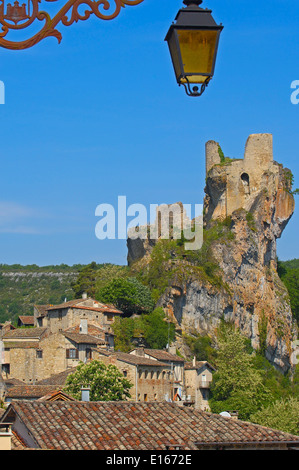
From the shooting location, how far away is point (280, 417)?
6303 centimetres

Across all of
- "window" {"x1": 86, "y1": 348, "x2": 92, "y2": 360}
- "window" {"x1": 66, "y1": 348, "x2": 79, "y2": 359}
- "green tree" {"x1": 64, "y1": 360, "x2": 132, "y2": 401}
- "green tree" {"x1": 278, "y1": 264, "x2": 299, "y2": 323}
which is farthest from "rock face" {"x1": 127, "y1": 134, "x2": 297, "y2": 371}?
"green tree" {"x1": 64, "y1": 360, "x2": 132, "y2": 401}

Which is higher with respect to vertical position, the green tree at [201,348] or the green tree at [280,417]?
the green tree at [201,348]

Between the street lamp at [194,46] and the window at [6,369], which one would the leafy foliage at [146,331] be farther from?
the street lamp at [194,46]

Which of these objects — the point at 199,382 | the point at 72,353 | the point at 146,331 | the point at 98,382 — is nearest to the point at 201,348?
the point at 146,331

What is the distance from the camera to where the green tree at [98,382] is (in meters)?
53.4

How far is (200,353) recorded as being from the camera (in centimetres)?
8119

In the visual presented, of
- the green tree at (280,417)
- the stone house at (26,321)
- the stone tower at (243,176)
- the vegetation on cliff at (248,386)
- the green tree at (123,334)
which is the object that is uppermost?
the stone tower at (243,176)

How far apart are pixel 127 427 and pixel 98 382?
3159cm

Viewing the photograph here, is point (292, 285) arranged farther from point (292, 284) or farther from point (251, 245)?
point (251, 245)

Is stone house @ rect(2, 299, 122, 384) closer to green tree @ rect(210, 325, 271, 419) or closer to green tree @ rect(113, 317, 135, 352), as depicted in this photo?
green tree @ rect(113, 317, 135, 352)

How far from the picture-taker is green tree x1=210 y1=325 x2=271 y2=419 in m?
70.4

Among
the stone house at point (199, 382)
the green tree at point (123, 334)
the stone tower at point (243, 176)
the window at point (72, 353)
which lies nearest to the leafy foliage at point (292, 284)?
the stone tower at point (243, 176)

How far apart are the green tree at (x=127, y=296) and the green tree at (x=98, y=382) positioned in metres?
26.4
